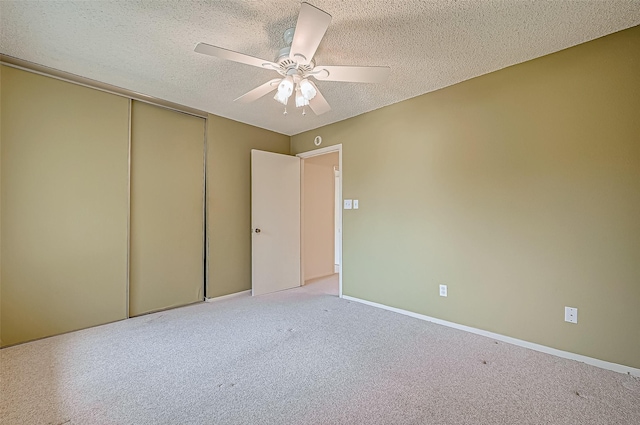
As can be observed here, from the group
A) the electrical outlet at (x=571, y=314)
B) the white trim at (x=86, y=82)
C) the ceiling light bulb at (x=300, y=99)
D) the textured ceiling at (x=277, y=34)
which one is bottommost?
the electrical outlet at (x=571, y=314)

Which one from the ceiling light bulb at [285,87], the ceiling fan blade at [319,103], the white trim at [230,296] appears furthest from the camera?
the white trim at [230,296]

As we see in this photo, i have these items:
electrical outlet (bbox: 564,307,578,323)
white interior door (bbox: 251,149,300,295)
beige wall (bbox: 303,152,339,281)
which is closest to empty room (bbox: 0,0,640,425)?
electrical outlet (bbox: 564,307,578,323)

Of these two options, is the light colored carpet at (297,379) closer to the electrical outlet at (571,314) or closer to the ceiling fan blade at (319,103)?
the electrical outlet at (571,314)

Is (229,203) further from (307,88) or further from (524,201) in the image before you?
(524,201)

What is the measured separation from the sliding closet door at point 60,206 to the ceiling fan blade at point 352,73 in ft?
7.41

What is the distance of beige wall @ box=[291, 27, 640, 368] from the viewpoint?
1990mm

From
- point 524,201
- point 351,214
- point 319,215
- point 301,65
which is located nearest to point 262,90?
point 301,65

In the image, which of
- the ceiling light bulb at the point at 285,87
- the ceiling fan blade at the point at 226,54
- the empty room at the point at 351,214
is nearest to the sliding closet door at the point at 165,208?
the empty room at the point at 351,214

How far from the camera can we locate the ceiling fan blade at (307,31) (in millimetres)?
1403

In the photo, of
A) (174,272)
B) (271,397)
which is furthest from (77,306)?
(271,397)

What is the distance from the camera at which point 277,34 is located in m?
2.00

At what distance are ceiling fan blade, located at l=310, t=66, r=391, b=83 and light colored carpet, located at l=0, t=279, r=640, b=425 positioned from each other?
201 cm

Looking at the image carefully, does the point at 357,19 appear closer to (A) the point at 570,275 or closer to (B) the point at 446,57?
(B) the point at 446,57

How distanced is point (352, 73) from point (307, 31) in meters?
0.47
